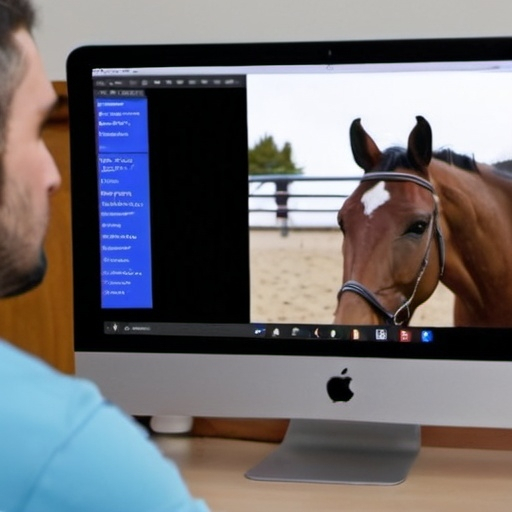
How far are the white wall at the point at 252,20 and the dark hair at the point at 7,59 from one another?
98 cm

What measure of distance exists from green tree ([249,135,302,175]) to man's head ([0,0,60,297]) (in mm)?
524

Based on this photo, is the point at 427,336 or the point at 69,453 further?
the point at 427,336

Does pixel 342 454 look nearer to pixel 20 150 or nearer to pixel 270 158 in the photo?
pixel 270 158

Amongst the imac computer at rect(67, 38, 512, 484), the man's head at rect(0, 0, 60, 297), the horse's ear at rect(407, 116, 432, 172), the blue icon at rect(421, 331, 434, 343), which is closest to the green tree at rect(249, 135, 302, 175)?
the imac computer at rect(67, 38, 512, 484)

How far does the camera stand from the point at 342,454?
1.32 m

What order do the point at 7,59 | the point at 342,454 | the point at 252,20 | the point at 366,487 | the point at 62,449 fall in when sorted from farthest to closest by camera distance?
the point at 252,20 < the point at 342,454 < the point at 366,487 < the point at 7,59 < the point at 62,449

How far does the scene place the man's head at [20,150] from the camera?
66 centimetres

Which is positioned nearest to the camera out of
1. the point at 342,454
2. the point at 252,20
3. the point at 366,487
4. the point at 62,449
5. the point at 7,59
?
the point at 62,449

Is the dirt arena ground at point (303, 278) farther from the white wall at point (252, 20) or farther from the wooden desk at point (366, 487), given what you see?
the white wall at point (252, 20)

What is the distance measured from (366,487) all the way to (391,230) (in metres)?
0.29

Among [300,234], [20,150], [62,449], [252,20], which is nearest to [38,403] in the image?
[62,449]

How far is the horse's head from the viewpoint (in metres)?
1.21

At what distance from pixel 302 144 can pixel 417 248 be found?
0.17 m

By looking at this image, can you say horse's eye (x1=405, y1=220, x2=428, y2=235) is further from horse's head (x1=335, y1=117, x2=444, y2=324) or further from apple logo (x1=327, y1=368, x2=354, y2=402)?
apple logo (x1=327, y1=368, x2=354, y2=402)
